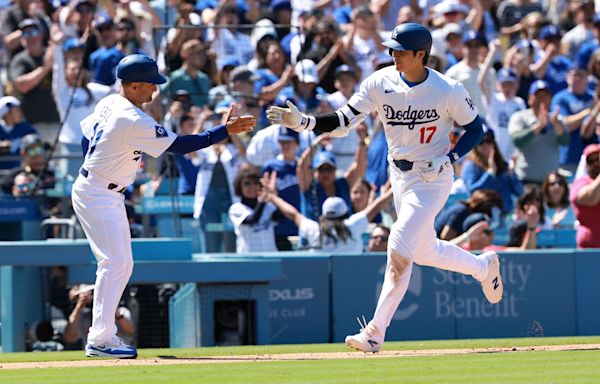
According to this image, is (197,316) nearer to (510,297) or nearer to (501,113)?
(510,297)

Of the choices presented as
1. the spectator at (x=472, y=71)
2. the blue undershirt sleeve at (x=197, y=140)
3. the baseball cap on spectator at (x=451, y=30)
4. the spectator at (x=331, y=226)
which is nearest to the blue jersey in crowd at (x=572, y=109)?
the spectator at (x=472, y=71)

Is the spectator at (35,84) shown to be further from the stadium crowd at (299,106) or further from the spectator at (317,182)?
the spectator at (317,182)

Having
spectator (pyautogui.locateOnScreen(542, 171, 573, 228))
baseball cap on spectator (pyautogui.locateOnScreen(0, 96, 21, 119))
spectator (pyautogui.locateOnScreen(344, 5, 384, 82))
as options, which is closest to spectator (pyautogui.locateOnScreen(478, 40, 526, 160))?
spectator (pyautogui.locateOnScreen(542, 171, 573, 228))

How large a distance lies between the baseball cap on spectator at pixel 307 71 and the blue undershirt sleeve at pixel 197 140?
19.3 feet

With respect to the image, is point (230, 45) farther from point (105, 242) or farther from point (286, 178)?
point (105, 242)

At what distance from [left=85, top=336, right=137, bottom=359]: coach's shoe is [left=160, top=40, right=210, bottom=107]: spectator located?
6273 millimetres

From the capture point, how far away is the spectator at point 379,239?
1288 centimetres

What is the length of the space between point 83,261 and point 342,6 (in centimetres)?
836

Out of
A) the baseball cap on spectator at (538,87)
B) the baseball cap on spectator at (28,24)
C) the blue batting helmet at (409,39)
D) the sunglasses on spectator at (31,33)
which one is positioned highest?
the baseball cap on spectator at (28,24)

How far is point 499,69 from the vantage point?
17.9 m

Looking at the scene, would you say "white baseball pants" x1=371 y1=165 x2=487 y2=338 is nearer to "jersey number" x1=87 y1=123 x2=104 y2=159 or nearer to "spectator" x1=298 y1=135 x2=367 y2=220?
"jersey number" x1=87 y1=123 x2=104 y2=159

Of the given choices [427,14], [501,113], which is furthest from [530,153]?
[427,14]

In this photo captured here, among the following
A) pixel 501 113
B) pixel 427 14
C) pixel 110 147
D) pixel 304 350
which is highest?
pixel 427 14

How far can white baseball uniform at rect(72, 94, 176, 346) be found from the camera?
340 inches
